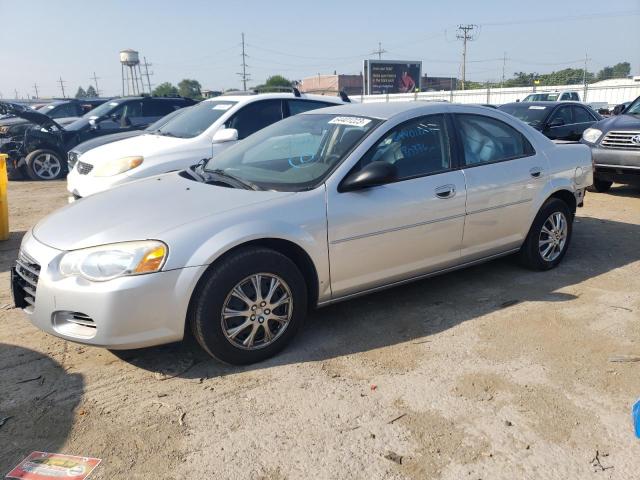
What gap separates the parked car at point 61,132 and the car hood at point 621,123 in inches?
348

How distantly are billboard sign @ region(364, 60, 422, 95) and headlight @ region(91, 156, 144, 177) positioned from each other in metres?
58.9

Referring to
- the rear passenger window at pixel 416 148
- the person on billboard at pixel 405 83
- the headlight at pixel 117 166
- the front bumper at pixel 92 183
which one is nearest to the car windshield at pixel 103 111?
the front bumper at pixel 92 183

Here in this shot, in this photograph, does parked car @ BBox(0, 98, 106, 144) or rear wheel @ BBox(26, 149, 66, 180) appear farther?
parked car @ BBox(0, 98, 106, 144)

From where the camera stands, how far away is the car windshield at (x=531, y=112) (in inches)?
424

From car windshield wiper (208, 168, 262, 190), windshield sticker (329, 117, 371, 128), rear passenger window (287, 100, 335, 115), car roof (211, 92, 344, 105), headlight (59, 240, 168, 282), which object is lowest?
headlight (59, 240, 168, 282)

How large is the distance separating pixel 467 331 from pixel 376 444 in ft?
4.94

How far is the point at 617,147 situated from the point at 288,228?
692cm

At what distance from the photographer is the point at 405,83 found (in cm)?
6525

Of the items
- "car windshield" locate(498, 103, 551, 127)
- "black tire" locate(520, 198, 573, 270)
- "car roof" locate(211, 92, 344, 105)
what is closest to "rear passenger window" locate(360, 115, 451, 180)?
"black tire" locate(520, 198, 573, 270)

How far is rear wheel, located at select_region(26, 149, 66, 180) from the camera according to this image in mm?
11320

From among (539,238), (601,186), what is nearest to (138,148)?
(539,238)

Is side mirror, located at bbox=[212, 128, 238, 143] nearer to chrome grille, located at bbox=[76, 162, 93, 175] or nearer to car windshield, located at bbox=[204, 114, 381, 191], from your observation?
chrome grille, located at bbox=[76, 162, 93, 175]

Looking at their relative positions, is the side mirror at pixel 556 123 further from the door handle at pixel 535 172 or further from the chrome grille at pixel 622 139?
the door handle at pixel 535 172

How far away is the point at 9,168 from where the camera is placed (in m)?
11.4
